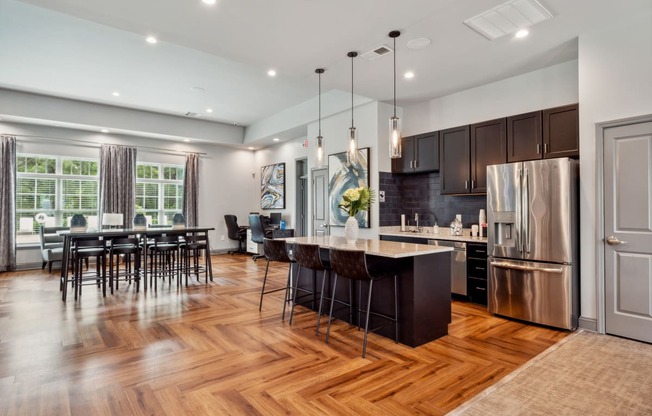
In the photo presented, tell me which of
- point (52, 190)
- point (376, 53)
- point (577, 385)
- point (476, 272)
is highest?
point (376, 53)

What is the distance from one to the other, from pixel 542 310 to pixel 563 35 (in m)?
2.82

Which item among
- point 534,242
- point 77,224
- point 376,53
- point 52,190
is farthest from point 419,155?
point 52,190

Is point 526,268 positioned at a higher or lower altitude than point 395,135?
lower

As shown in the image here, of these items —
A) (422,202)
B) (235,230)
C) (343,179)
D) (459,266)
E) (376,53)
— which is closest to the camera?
(376,53)

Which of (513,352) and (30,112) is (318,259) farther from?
(30,112)

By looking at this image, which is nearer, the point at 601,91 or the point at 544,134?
the point at 601,91

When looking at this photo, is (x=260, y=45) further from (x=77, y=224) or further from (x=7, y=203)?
(x=7, y=203)

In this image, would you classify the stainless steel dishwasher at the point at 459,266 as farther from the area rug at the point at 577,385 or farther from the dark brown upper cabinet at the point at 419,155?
the area rug at the point at 577,385

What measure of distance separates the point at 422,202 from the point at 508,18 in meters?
3.07

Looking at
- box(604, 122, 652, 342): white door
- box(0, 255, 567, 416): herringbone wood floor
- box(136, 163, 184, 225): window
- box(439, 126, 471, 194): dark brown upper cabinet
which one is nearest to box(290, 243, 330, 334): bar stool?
box(0, 255, 567, 416): herringbone wood floor

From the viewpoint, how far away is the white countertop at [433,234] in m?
4.67

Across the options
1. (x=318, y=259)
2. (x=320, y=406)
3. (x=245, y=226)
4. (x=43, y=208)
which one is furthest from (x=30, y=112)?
(x=320, y=406)

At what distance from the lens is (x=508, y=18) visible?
332 centimetres

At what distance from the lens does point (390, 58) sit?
4168 mm
